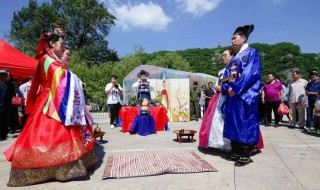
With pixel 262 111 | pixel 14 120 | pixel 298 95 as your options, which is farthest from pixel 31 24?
pixel 298 95

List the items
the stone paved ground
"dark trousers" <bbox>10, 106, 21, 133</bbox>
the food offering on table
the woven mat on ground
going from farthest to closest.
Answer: "dark trousers" <bbox>10, 106, 21, 133</bbox> → the food offering on table → the woven mat on ground → the stone paved ground

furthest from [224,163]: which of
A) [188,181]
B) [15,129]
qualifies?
[15,129]

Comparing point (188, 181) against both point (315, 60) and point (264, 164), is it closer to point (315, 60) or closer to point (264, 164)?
point (264, 164)

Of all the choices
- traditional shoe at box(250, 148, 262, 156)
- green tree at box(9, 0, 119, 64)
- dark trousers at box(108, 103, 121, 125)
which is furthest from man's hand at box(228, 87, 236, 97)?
green tree at box(9, 0, 119, 64)

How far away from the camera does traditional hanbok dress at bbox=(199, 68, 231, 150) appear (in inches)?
166

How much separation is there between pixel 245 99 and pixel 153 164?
1721mm

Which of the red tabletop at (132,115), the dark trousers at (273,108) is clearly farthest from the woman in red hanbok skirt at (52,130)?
the dark trousers at (273,108)

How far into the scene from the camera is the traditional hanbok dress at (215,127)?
421 cm

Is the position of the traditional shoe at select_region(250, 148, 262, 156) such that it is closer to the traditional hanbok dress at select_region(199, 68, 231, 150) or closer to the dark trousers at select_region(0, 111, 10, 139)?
the traditional hanbok dress at select_region(199, 68, 231, 150)

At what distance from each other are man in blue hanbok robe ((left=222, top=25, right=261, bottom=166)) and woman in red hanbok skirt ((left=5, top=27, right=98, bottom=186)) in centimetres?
219

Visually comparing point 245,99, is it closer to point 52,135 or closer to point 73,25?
point 52,135

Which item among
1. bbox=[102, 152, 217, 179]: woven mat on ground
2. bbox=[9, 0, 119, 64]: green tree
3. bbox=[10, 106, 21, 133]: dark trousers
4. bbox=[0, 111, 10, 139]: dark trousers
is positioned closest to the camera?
bbox=[102, 152, 217, 179]: woven mat on ground

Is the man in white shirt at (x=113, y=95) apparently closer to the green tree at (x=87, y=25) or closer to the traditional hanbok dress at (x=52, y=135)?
the traditional hanbok dress at (x=52, y=135)

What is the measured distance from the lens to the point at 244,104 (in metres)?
3.57
